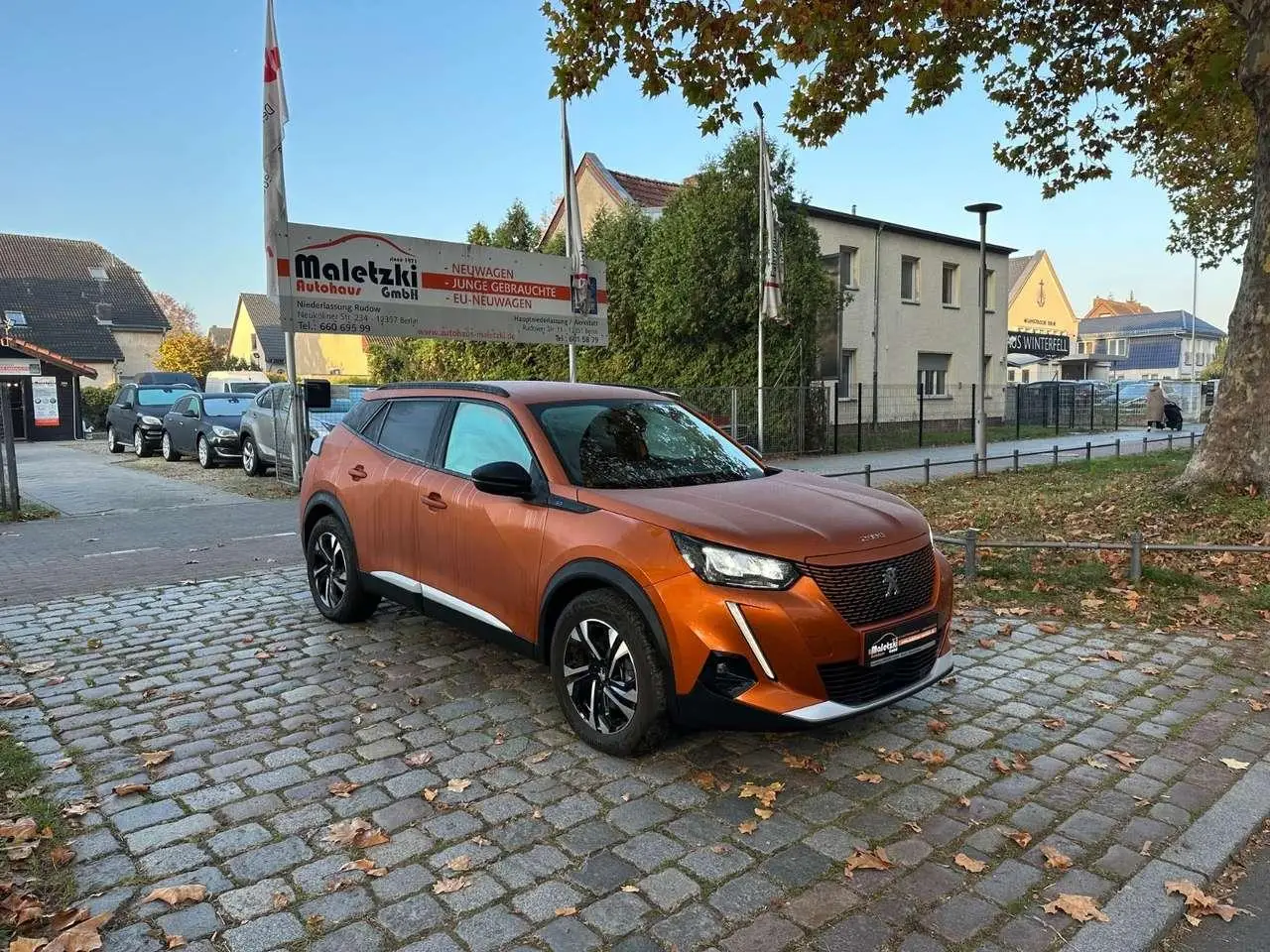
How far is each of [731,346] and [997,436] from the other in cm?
1121

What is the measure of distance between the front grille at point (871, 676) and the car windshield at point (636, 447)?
127 cm

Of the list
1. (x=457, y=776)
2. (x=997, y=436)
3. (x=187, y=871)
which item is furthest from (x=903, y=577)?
(x=997, y=436)

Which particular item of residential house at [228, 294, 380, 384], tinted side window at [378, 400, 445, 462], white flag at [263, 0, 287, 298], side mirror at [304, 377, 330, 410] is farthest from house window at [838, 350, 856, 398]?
residential house at [228, 294, 380, 384]

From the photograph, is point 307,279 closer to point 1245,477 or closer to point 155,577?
point 155,577

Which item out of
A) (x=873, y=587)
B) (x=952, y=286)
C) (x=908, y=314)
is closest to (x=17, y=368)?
(x=908, y=314)

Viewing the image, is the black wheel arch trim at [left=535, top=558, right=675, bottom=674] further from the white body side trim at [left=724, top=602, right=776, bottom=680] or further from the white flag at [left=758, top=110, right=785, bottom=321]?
the white flag at [left=758, top=110, right=785, bottom=321]

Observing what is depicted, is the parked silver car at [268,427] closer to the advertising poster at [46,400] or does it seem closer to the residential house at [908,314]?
the residential house at [908,314]

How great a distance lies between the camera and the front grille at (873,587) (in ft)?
12.0

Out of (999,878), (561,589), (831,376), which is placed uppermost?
(831,376)

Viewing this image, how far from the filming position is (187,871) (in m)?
3.11

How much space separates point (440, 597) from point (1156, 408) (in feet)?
92.8

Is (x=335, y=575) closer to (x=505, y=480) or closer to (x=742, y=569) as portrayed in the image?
(x=505, y=480)

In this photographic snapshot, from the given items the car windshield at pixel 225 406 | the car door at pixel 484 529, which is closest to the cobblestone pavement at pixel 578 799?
the car door at pixel 484 529

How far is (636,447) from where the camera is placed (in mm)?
4766
